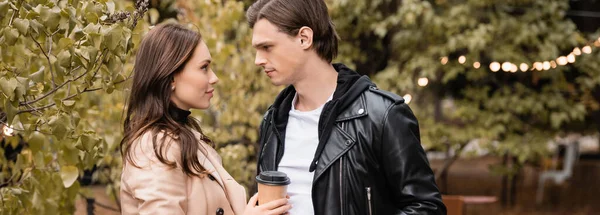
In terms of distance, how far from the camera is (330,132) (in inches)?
80.1

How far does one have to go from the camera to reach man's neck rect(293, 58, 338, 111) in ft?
7.00

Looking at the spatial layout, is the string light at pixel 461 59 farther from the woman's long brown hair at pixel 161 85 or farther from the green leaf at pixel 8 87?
the green leaf at pixel 8 87

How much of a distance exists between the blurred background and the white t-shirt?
24.6 inches

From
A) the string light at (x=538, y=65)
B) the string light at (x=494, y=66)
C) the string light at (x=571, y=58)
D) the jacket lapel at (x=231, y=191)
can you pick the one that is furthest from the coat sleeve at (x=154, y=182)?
the string light at (x=571, y=58)

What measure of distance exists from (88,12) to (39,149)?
2.83 feet

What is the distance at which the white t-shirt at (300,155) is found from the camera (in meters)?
2.03

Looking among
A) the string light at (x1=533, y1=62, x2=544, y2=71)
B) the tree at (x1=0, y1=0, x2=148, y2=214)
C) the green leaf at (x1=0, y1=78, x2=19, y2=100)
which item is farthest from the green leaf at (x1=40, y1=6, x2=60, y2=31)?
the string light at (x1=533, y1=62, x2=544, y2=71)

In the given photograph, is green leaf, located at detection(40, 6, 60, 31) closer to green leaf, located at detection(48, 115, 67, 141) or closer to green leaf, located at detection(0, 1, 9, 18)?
green leaf, located at detection(0, 1, 9, 18)

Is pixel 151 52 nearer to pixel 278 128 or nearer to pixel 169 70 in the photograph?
pixel 169 70

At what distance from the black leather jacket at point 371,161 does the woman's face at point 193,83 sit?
36 cm

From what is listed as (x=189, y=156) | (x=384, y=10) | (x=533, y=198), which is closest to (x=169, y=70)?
(x=189, y=156)

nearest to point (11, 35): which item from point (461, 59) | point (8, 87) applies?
point (8, 87)

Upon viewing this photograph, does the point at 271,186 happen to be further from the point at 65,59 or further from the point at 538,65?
the point at 538,65

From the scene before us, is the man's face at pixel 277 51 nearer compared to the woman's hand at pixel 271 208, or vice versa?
the woman's hand at pixel 271 208
